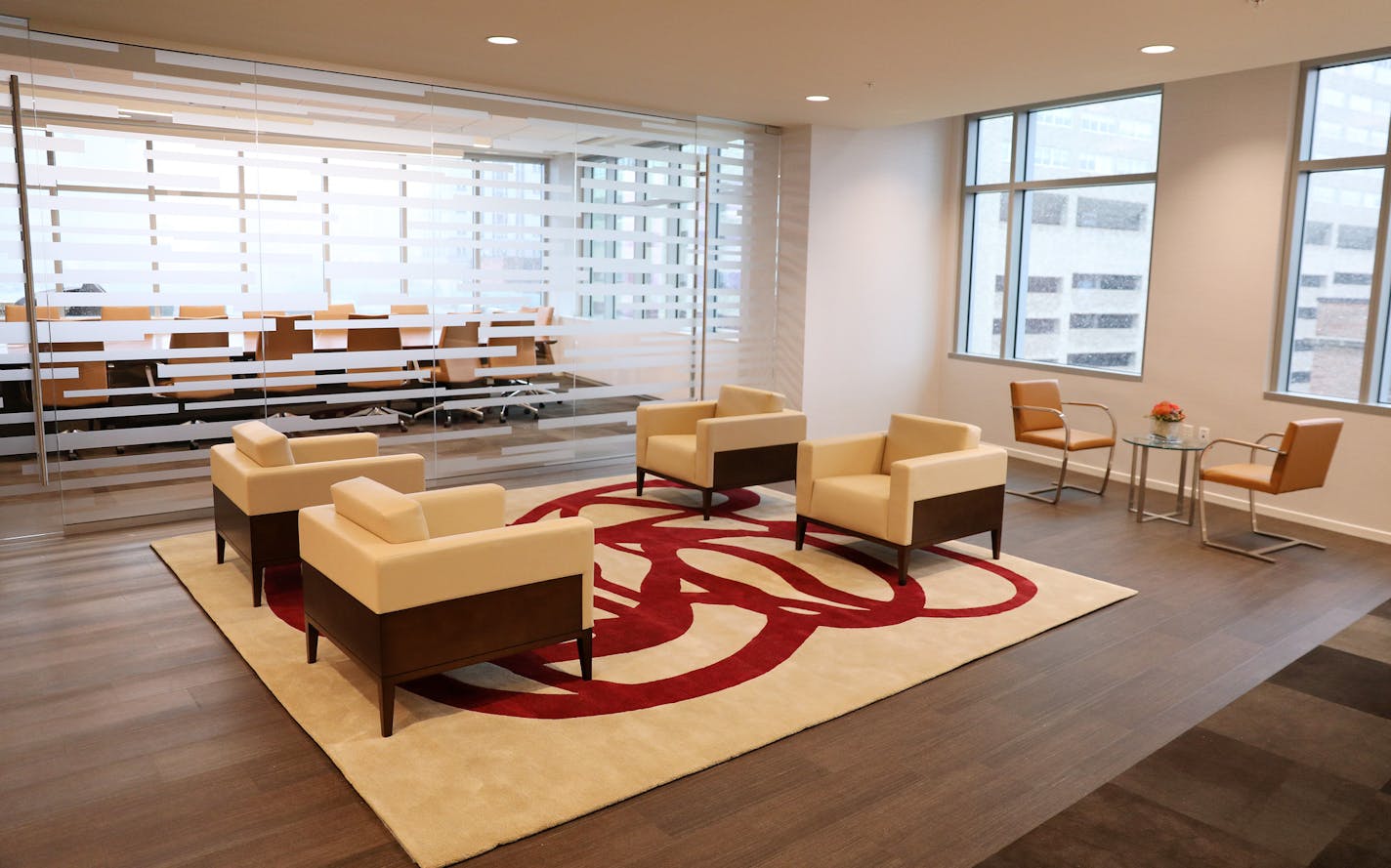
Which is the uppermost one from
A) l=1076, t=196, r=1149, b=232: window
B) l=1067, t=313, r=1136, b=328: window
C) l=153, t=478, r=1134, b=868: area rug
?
l=1076, t=196, r=1149, b=232: window

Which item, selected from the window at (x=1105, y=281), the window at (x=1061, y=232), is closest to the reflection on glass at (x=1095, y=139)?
the window at (x=1061, y=232)

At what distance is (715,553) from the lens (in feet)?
18.9

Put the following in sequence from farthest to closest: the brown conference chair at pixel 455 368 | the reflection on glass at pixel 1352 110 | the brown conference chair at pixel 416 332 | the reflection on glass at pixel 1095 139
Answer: the reflection on glass at pixel 1095 139 < the brown conference chair at pixel 455 368 < the brown conference chair at pixel 416 332 < the reflection on glass at pixel 1352 110

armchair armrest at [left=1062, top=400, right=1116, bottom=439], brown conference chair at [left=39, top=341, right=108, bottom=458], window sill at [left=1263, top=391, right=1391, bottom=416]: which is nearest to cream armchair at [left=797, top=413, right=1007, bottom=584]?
armchair armrest at [left=1062, top=400, right=1116, bottom=439]

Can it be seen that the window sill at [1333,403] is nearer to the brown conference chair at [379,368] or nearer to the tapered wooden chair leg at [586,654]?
the tapered wooden chair leg at [586,654]

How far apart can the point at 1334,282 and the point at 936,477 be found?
367cm

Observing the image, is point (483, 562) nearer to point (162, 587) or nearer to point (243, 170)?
point (162, 587)

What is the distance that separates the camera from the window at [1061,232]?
810 centimetres

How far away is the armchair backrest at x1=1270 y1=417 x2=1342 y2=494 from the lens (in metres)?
5.93

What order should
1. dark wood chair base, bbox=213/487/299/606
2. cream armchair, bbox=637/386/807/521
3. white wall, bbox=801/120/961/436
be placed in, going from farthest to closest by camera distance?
white wall, bbox=801/120/961/436 → cream armchair, bbox=637/386/807/521 → dark wood chair base, bbox=213/487/299/606

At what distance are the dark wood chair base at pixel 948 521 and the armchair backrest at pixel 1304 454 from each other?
1753 mm

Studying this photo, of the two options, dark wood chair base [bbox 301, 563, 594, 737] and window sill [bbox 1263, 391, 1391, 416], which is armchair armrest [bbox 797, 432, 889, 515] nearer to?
dark wood chair base [bbox 301, 563, 594, 737]

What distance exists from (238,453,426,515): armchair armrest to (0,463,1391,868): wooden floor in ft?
2.07

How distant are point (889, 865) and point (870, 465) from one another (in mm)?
3478
